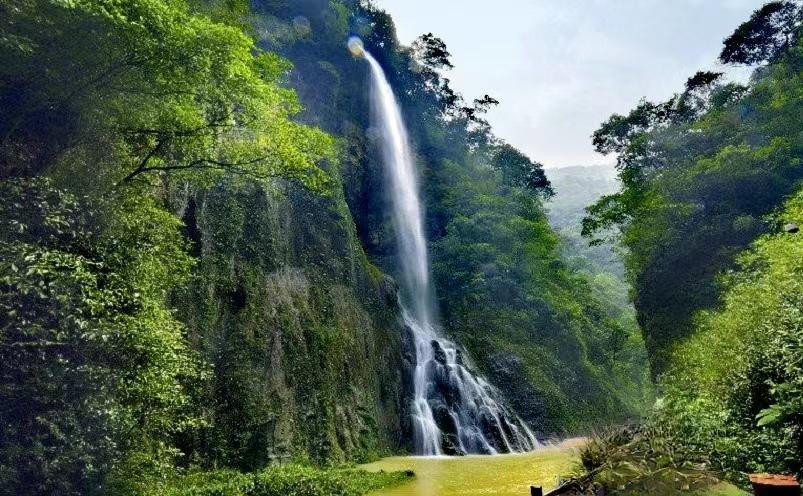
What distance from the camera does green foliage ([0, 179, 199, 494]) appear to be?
7.05m

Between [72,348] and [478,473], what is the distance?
12.0 metres

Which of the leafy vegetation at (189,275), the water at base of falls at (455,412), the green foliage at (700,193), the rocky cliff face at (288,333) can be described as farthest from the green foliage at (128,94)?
the green foliage at (700,193)

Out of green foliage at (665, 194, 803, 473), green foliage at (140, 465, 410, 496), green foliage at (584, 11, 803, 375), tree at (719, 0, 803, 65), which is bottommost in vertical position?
green foliage at (140, 465, 410, 496)

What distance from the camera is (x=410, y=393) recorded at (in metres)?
23.5

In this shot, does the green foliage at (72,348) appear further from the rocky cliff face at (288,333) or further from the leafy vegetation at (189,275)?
the rocky cliff face at (288,333)

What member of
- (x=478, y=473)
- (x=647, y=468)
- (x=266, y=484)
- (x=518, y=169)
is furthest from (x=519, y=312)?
(x=266, y=484)

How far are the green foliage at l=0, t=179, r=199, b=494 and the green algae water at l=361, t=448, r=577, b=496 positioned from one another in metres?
6.86

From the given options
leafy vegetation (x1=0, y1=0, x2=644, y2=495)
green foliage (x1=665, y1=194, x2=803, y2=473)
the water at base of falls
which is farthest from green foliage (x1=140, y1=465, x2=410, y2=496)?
the water at base of falls

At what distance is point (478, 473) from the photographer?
50.9 feet

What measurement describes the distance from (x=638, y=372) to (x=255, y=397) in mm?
40718

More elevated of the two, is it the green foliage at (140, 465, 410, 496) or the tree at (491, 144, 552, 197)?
the tree at (491, 144, 552, 197)

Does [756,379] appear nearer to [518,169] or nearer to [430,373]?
[430,373]

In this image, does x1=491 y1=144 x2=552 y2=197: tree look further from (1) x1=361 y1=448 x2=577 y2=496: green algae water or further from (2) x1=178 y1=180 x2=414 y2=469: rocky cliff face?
(1) x1=361 y1=448 x2=577 y2=496: green algae water

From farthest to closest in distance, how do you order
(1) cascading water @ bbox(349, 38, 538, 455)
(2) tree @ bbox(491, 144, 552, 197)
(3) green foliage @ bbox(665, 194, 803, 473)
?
(2) tree @ bbox(491, 144, 552, 197)
(1) cascading water @ bbox(349, 38, 538, 455)
(3) green foliage @ bbox(665, 194, 803, 473)
